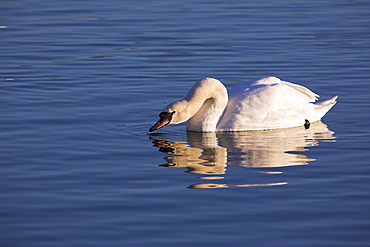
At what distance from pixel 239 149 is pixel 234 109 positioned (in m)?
1.30

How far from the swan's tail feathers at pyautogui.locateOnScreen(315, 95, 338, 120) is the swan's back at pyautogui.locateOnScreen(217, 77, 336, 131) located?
2 centimetres

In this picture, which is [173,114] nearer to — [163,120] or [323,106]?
[163,120]

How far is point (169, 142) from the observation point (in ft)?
35.8

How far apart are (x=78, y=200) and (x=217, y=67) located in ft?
26.2

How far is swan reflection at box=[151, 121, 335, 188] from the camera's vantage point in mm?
9500

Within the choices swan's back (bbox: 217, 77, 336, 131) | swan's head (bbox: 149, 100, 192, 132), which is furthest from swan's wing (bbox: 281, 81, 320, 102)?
swan's head (bbox: 149, 100, 192, 132)

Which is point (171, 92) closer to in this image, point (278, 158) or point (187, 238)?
point (278, 158)

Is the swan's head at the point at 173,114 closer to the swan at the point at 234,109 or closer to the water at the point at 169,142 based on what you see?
the swan at the point at 234,109

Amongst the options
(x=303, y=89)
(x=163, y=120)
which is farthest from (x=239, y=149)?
(x=303, y=89)

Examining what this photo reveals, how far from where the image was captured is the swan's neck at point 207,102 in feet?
37.4

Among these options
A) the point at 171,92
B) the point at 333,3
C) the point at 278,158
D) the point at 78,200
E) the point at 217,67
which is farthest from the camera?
the point at 333,3

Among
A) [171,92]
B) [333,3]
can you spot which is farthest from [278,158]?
[333,3]

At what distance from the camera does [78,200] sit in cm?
807

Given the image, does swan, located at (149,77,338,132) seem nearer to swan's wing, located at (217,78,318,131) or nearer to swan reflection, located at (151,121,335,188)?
swan's wing, located at (217,78,318,131)
